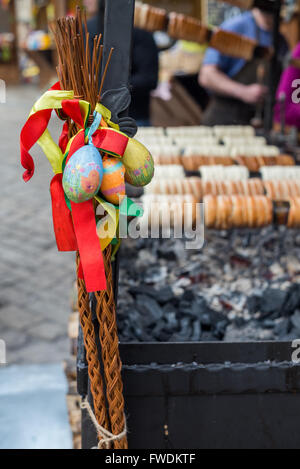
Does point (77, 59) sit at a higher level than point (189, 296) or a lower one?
higher

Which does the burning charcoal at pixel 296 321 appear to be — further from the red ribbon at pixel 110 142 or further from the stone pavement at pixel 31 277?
the stone pavement at pixel 31 277

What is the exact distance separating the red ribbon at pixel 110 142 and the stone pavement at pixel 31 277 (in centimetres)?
187

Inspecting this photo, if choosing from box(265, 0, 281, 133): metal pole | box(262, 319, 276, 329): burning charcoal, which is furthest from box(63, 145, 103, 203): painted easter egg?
box(265, 0, 281, 133): metal pole

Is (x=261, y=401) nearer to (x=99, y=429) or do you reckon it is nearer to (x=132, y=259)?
(x=99, y=429)

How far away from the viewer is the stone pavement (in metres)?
2.63

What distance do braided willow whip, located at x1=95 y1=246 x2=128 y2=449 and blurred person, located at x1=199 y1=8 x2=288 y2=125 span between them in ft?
7.89

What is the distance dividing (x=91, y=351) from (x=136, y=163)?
1.12 ft

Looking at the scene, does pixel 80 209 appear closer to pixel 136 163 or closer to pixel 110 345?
pixel 136 163

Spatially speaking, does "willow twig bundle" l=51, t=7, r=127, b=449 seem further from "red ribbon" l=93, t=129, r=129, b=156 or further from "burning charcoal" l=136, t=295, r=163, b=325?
"burning charcoal" l=136, t=295, r=163, b=325

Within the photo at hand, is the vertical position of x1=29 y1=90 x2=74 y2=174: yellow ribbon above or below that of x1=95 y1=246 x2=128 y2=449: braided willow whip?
above

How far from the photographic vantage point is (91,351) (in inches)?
35.7

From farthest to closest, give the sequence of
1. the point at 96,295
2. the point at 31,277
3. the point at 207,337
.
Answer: the point at 31,277, the point at 207,337, the point at 96,295

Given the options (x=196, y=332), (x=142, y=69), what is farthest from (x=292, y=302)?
(x=142, y=69)

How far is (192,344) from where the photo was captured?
108 cm
